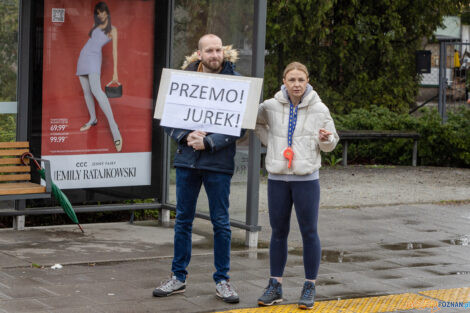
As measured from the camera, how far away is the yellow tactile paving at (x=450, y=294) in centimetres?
646

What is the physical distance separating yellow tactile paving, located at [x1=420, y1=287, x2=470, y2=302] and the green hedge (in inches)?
365

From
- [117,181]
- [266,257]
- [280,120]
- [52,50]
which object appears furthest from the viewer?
[117,181]

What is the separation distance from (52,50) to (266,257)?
3211mm

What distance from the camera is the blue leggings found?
6.01m

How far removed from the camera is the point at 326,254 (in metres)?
8.15

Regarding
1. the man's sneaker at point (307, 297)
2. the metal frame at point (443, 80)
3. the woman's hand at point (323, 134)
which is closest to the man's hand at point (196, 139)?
the woman's hand at point (323, 134)

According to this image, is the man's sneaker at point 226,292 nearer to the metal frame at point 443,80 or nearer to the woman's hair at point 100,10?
the woman's hair at point 100,10

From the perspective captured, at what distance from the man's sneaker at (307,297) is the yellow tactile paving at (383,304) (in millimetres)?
43

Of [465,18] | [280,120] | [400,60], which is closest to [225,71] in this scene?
[280,120]

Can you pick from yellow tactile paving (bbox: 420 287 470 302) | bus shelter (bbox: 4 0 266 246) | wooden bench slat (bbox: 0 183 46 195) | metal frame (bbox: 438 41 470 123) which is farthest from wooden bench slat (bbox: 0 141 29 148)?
metal frame (bbox: 438 41 470 123)

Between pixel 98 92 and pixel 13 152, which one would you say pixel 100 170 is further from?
pixel 13 152

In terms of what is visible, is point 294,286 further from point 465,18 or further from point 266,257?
point 465,18

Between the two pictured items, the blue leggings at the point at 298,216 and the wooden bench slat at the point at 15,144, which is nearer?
the blue leggings at the point at 298,216

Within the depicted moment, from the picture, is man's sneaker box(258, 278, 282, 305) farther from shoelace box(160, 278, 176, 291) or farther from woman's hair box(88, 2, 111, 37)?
woman's hair box(88, 2, 111, 37)
